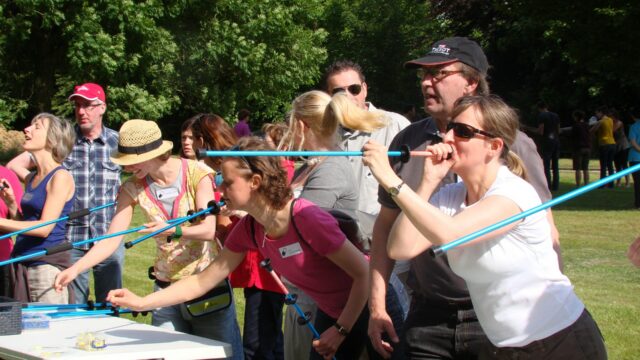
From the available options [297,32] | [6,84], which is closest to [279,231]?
[6,84]

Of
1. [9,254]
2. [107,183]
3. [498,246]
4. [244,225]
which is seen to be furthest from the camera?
[107,183]

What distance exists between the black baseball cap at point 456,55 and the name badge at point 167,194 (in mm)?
1741

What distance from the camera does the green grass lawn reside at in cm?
700

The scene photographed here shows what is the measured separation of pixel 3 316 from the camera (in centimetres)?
395

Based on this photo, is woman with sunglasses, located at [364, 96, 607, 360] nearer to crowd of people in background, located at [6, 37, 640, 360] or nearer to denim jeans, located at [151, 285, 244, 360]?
crowd of people in background, located at [6, 37, 640, 360]

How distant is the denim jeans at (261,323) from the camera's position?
17.4 feet

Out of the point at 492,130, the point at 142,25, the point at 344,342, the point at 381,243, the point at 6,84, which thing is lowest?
the point at 6,84

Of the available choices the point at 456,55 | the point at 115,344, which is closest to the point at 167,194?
the point at 115,344

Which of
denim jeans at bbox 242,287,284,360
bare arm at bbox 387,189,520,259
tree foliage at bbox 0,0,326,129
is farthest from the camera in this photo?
tree foliage at bbox 0,0,326,129

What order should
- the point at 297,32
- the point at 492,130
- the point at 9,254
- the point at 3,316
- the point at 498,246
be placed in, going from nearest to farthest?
the point at 498,246 → the point at 492,130 → the point at 3,316 → the point at 9,254 → the point at 297,32

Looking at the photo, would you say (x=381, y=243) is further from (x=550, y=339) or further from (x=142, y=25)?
(x=142, y=25)

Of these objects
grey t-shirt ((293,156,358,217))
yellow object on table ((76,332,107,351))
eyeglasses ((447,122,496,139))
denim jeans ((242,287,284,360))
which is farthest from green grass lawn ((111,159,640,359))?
yellow object on table ((76,332,107,351))

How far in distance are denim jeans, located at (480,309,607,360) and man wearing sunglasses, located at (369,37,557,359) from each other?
303mm

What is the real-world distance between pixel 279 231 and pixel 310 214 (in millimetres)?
169
